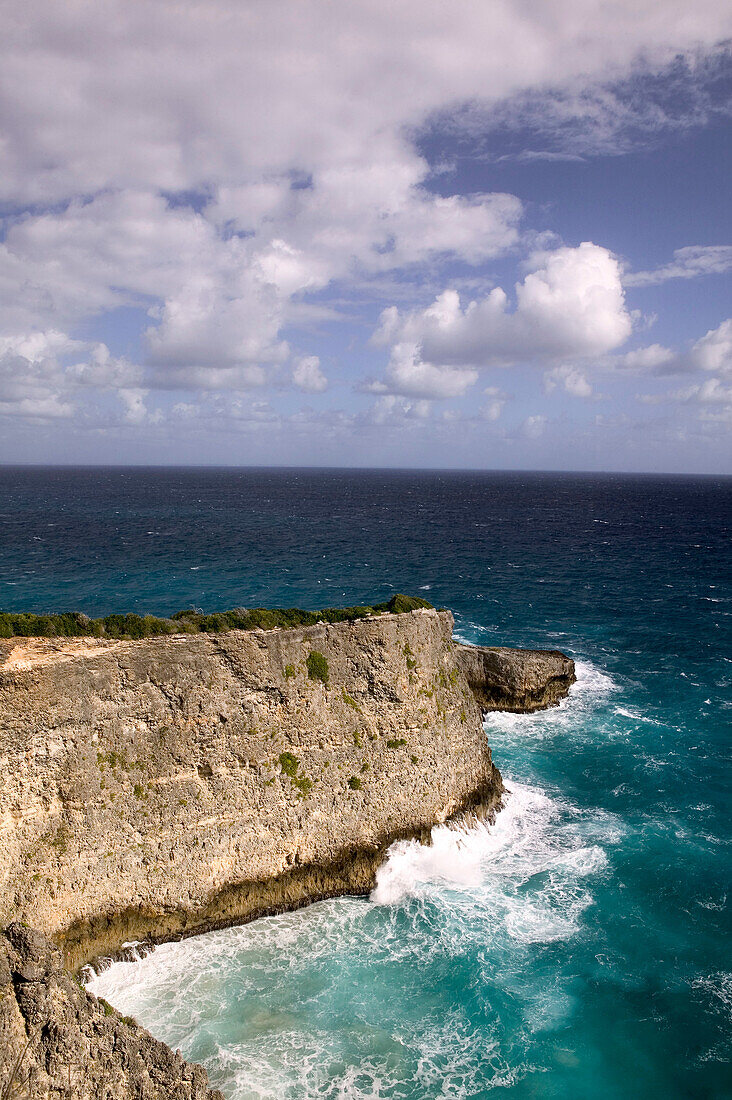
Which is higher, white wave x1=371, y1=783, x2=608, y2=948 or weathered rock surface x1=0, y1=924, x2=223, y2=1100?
weathered rock surface x1=0, y1=924, x2=223, y2=1100

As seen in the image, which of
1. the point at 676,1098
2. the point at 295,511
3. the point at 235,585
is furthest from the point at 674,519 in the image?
the point at 676,1098

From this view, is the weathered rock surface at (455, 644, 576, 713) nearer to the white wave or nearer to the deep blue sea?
the deep blue sea

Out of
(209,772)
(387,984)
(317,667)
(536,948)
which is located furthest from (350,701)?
(536,948)

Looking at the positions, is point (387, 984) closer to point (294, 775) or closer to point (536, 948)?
point (536, 948)

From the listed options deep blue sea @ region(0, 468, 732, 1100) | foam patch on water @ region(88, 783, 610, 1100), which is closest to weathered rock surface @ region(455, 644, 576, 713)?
deep blue sea @ region(0, 468, 732, 1100)

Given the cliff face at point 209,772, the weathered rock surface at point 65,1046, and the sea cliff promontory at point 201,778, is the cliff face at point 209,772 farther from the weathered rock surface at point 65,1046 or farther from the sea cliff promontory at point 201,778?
the weathered rock surface at point 65,1046

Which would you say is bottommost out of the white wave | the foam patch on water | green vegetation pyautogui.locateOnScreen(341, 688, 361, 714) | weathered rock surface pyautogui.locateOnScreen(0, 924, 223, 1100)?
the foam patch on water

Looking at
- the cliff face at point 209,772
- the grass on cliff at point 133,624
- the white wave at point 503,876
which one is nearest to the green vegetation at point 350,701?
the cliff face at point 209,772
